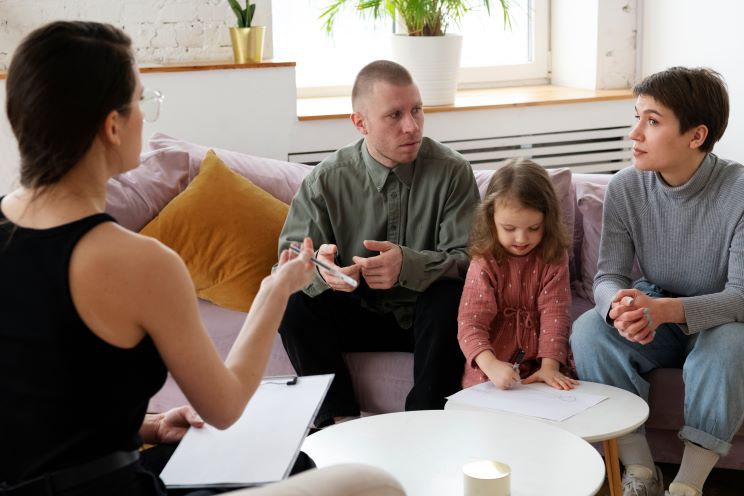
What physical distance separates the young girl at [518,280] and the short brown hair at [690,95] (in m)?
0.35

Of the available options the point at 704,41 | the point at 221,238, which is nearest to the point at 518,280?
the point at 221,238

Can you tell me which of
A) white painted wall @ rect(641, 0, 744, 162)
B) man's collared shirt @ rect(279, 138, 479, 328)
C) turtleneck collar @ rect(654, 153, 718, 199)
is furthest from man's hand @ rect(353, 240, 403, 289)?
white painted wall @ rect(641, 0, 744, 162)

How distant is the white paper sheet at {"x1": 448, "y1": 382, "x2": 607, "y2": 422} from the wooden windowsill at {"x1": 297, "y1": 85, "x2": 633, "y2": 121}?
1.93 meters

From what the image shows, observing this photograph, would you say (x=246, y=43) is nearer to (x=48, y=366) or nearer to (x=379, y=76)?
(x=379, y=76)

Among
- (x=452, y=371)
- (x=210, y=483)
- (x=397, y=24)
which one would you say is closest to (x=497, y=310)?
(x=452, y=371)

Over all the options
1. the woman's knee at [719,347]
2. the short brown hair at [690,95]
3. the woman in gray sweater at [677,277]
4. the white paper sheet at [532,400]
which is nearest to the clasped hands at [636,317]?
the woman in gray sweater at [677,277]

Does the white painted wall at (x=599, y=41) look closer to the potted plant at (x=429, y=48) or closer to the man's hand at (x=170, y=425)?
the potted plant at (x=429, y=48)

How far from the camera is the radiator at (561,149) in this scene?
4223 mm

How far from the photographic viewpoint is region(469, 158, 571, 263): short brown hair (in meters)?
2.47

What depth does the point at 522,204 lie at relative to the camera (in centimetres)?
246

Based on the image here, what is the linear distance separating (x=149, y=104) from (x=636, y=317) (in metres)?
1.34

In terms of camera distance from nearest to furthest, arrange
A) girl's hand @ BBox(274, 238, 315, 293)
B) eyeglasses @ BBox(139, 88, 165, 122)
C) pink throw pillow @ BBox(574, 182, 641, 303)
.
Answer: eyeglasses @ BBox(139, 88, 165, 122) → girl's hand @ BBox(274, 238, 315, 293) → pink throw pillow @ BBox(574, 182, 641, 303)

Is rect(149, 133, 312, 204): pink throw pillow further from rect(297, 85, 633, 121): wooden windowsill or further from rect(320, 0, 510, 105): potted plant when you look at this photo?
rect(320, 0, 510, 105): potted plant

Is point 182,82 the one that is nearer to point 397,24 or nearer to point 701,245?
point 397,24
